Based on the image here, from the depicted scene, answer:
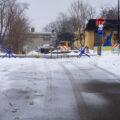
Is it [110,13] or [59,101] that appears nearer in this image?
[59,101]

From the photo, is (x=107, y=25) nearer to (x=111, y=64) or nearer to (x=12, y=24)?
(x=12, y=24)

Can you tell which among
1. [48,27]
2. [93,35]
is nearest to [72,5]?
[93,35]

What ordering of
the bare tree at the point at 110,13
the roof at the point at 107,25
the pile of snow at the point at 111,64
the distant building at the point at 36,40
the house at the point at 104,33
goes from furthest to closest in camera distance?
the bare tree at the point at 110,13 → the house at the point at 104,33 → the roof at the point at 107,25 → the distant building at the point at 36,40 → the pile of snow at the point at 111,64

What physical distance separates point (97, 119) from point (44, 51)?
42.1 meters

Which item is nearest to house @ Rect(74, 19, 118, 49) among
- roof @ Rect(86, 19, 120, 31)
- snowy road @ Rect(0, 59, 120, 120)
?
roof @ Rect(86, 19, 120, 31)

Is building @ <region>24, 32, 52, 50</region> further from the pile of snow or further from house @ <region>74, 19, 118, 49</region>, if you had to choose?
the pile of snow

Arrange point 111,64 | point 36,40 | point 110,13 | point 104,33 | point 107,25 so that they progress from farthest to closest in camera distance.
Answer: point 36,40 → point 110,13 → point 104,33 → point 107,25 → point 111,64

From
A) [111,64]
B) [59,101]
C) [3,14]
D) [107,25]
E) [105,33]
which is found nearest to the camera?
[59,101]

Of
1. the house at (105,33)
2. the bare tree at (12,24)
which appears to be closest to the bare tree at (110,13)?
the house at (105,33)

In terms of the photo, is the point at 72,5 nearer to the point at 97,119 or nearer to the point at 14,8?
the point at 14,8

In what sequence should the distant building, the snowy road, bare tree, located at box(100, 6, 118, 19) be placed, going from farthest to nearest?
bare tree, located at box(100, 6, 118, 19) < the distant building < the snowy road

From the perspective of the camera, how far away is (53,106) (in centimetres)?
542

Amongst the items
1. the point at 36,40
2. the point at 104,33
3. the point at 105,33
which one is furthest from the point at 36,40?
the point at 105,33

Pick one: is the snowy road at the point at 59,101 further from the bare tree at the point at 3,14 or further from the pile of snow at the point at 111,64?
the bare tree at the point at 3,14
